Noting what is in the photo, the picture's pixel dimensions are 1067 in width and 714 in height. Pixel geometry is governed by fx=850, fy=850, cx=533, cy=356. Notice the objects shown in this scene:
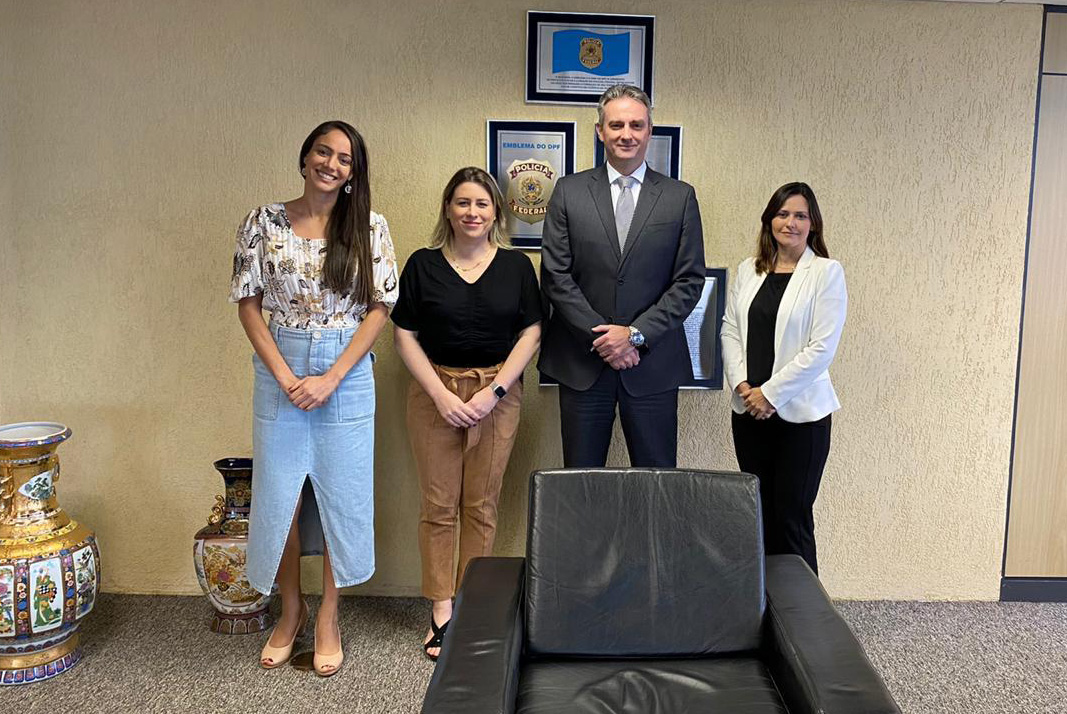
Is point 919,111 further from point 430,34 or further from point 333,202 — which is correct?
point 333,202

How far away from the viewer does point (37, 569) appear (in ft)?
8.31

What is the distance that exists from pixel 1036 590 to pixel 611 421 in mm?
1894

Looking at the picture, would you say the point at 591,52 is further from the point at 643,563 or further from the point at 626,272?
the point at 643,563

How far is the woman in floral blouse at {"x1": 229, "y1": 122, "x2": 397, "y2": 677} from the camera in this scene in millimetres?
2527

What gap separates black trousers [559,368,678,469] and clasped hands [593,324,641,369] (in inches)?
3.2

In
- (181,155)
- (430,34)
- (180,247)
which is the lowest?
(180,247)

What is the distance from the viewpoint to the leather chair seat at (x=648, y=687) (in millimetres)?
1728

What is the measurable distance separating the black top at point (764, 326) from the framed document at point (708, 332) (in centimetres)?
35

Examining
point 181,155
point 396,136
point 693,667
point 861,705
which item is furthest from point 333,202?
point 861,705

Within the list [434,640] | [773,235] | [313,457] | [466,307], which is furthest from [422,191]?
→ [434,640]

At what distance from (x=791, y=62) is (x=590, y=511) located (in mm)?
1974

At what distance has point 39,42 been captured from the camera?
3.03 m

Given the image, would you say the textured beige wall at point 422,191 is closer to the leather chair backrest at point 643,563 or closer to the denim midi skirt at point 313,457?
the denim midi skirt at point 313,457

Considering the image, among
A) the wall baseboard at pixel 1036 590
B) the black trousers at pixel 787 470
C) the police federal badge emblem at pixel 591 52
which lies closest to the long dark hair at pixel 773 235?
the black trousers at pixel 787 470
